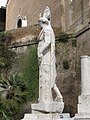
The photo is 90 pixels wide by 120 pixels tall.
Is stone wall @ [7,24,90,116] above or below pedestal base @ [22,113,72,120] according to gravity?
above

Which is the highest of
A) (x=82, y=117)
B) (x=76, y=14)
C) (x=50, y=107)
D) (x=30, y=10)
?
(x=30, y=10)

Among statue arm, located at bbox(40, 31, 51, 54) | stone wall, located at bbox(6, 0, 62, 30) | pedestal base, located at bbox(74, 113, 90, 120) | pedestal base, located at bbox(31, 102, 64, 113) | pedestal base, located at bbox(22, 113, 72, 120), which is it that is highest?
stone wall, located at bbox(6, 0, 62, 30)

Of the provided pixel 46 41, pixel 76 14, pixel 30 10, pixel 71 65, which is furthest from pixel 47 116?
pixel 30 10

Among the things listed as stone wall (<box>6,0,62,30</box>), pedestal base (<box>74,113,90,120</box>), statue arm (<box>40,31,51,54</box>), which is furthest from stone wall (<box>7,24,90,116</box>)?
statue arm (<box>40,31,51,54</box>)

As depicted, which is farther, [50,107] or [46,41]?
[46,41]

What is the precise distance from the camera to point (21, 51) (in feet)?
74.3

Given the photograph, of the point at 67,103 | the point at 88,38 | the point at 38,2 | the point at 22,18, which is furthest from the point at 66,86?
the point at 22,18

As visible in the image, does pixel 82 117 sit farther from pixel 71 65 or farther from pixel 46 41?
pixel 71 65

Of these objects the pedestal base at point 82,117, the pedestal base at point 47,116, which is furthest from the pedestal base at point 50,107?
the pedestal base at point 82,117

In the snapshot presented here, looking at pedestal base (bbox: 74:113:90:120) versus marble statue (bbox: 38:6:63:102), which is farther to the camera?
pedestal base (bbox: 74:113:90:120)

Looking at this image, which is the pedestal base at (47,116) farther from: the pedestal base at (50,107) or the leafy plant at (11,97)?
the leafy plant at (11,97)

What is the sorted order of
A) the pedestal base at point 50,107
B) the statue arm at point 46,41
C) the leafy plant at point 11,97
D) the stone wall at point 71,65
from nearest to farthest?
the pedestal base at point 50,107 < the statue arm at point 46,41 < the leafy plant at point 11,97 < the stone wall at point 71,65

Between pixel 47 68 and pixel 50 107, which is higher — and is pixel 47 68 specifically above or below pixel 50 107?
above

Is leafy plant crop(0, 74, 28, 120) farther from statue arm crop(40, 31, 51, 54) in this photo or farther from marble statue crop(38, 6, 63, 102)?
statue arm crop(40, 31, 51, 54)
